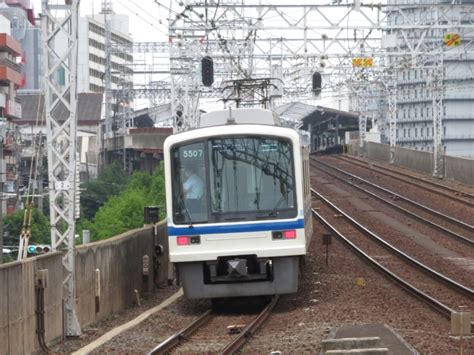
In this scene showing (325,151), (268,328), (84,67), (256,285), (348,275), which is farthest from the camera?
(84,67)

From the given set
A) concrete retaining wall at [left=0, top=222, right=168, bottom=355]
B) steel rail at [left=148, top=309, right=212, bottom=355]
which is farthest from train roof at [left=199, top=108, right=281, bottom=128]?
steel rail at [left=148, top=309, right=212, bottom=355]

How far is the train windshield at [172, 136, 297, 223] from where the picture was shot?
16.6m

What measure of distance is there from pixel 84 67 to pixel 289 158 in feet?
363

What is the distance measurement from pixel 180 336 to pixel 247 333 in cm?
84

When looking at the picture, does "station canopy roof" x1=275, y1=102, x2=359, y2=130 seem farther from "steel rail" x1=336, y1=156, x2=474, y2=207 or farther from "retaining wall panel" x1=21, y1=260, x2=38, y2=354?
"retaining wall panel" x1=21, y1=260, x2=38, y2=354

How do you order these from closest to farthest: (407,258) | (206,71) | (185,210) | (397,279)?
(185,210) < (397,279) < (407,258) < (206,71)

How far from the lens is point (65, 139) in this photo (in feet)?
52.2

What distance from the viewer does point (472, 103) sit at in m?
110

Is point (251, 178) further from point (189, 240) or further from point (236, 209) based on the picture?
point (189, 240)

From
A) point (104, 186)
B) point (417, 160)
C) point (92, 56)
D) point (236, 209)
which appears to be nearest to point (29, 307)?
point (236, 209)

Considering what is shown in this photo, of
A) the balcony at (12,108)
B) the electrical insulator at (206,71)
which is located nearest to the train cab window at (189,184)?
the electrical insulator at (206,71)

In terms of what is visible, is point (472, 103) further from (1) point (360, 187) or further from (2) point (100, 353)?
(2) point (100, 353)

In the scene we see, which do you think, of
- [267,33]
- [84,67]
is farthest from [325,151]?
[84,67]

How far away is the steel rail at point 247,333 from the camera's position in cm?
1232
